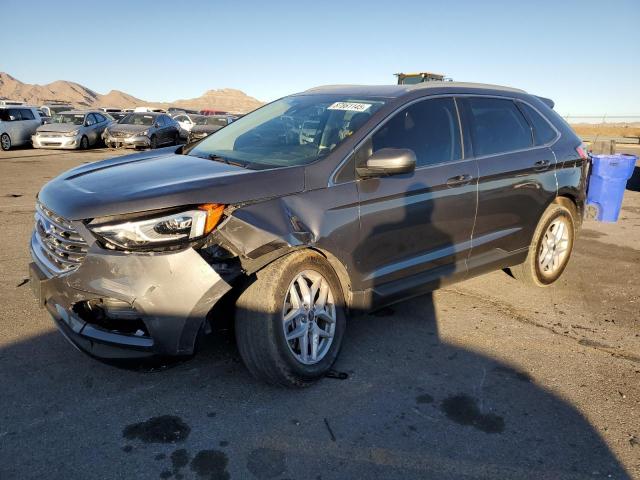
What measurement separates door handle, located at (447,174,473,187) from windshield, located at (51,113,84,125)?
19587 mm

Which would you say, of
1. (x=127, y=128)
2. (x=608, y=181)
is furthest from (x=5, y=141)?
(x=608, y=181)

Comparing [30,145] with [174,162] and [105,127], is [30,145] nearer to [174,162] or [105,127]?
[105,127]

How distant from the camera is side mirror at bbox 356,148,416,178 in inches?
129

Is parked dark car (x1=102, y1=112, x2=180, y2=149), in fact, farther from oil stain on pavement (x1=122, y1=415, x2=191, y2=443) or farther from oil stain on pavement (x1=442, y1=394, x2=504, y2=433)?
oil stain on pavement (x1=442, y1=394, x2=504, y2=433)

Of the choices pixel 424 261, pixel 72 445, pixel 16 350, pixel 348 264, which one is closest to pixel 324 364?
pixel 348 264

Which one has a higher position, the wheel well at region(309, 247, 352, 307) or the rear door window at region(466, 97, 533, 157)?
the rear door window at region(466, 97, 533, 157)

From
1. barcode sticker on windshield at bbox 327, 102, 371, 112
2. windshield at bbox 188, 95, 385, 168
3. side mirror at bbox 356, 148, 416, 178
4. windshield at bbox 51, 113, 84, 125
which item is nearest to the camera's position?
side mirror at bbox 356, 148, 416, 178

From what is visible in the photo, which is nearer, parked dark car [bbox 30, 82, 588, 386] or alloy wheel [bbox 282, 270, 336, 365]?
parked dark car [bbox 30, 82, 588, 386]

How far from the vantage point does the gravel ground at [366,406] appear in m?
2.51

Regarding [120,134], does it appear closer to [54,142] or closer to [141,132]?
[141,132]

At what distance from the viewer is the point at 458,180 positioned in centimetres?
393

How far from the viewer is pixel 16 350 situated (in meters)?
3.47

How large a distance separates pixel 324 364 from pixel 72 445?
141cm

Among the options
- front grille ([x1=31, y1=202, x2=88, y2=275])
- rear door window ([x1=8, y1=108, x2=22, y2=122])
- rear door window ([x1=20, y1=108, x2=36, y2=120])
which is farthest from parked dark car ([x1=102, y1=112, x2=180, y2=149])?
front grille ([x1=31, y1=202, x2=88, y2=275])
